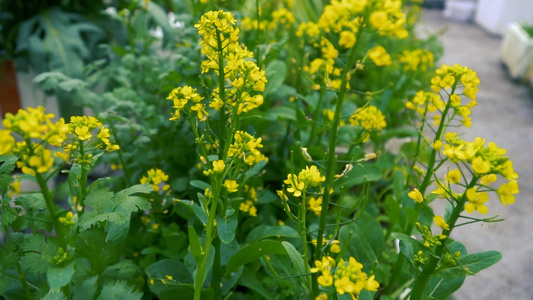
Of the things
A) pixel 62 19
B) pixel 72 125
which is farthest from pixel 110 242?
pixel 62 19

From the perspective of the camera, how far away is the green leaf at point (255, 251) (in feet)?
3.19

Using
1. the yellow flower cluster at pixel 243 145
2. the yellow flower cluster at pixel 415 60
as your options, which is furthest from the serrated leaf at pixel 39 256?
the yellow flower cluster at pixel 415 60

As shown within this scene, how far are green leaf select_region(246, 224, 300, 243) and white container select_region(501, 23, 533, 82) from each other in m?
4.07

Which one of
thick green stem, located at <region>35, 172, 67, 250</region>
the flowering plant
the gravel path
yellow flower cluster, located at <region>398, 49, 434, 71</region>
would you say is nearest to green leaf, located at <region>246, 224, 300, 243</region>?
the flowering plant

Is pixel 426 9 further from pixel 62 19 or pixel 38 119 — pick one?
pixel 38 119

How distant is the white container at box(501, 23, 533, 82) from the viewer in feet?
14.3

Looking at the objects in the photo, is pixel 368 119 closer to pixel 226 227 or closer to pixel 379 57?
pixel 226 227

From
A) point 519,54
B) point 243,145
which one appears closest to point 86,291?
point 243,145

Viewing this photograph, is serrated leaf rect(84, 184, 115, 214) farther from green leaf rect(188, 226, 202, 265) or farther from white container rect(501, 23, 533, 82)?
white container rect(501, 23, 533, 82)

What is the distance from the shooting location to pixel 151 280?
1.05 metres

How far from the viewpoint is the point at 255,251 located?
39.3 inches

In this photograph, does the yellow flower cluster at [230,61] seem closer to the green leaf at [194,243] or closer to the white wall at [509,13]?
the green leaf at [194,243]

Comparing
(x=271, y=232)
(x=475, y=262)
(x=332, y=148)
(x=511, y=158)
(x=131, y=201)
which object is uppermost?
(x=332, y=148)

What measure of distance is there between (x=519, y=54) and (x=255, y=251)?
4.40 metres
